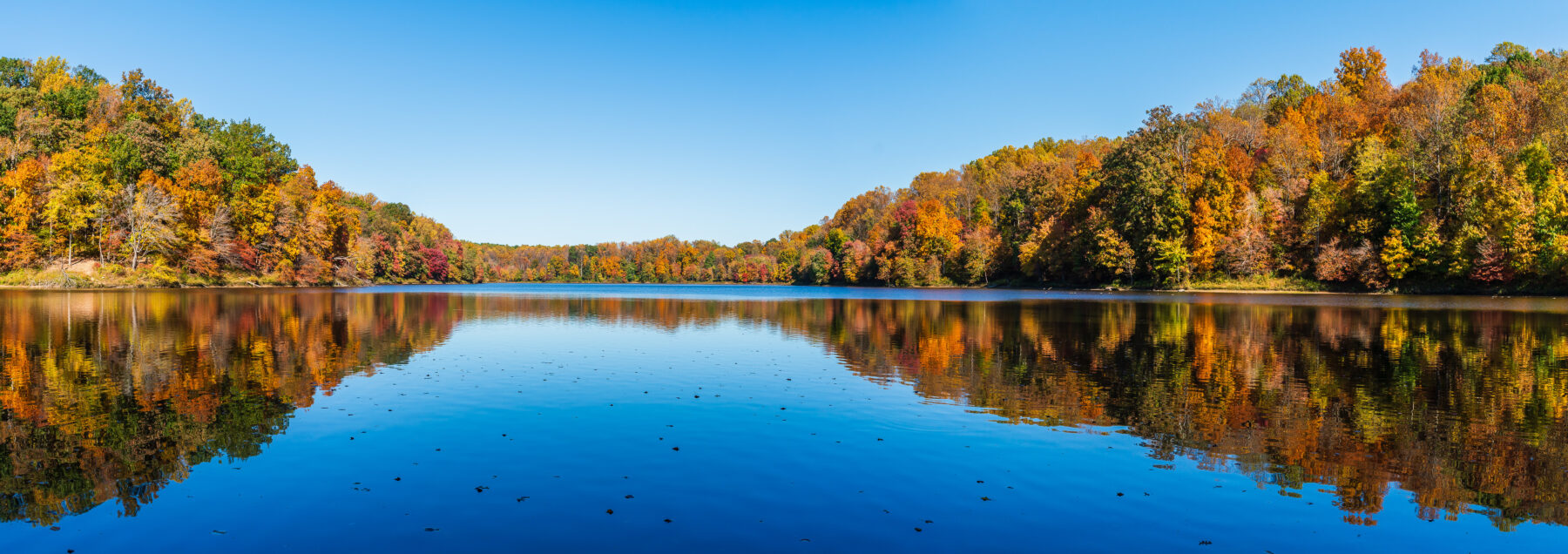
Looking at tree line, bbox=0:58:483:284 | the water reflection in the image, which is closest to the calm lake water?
the water reflection

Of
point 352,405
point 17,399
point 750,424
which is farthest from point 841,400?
point 17,399

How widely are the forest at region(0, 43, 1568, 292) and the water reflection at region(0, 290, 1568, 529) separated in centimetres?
3350

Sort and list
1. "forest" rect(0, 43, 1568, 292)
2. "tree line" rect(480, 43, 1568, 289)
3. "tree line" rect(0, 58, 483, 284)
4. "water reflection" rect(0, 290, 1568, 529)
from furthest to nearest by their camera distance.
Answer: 1. "tree line" rect(0, 58, 483, 284)
2. "forest" rect(0, 43, 1568, 292)
3. "tree line" rect(480, 43, 1568, 289)
4. "water reflection" rect(0, 290, 1568, 529)

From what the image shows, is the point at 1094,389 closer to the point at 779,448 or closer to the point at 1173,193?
the point at 779,448

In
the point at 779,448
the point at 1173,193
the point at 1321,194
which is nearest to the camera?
the point at 779,448

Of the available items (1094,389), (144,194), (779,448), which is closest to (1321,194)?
(1094,389)

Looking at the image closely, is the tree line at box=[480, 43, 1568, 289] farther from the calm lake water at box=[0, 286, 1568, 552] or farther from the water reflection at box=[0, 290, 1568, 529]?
the calm lake water at box=[0, 286, 1568, 552]

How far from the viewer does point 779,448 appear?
34.0 ft

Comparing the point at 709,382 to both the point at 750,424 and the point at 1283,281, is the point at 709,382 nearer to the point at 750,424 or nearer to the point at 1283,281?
the point at 750,424

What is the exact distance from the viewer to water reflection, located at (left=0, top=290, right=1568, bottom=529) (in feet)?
28.8

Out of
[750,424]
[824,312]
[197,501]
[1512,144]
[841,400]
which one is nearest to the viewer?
[197,501]

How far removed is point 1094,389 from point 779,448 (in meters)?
8.35

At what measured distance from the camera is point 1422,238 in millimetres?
60312

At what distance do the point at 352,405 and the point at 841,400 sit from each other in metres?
9.07
